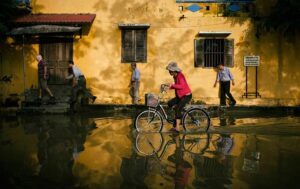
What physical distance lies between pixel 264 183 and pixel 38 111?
10347mm

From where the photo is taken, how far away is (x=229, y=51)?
16531 millimetres

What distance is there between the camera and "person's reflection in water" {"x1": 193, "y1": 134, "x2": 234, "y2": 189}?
18.0ft

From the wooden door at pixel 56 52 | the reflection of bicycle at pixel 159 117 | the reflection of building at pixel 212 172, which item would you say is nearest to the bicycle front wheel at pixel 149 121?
the reflection of bicycle at pixel 159 117

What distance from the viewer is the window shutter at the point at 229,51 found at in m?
16.5

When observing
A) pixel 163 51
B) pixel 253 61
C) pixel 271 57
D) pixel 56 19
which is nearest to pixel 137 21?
pixel 163 51

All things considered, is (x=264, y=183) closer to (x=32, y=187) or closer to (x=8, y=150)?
(x=32, y=187)

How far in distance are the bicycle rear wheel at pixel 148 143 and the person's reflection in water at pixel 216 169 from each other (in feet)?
3.48

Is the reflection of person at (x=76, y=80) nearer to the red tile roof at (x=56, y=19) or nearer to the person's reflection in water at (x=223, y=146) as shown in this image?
the red tile roof at (x=56, y=19)

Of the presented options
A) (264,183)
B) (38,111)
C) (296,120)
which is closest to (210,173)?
(264,183)

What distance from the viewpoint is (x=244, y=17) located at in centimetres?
1648

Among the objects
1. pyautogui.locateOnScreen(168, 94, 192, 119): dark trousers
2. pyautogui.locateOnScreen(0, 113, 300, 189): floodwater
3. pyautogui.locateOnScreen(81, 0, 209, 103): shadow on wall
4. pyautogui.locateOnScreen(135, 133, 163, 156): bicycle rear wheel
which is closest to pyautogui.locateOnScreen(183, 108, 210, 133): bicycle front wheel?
pyautogui.locateOnScreen(168, 94, 192, 119): dark trousers

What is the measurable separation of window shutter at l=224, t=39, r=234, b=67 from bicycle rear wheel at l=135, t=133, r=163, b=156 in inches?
309

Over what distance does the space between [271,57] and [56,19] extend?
8.58m

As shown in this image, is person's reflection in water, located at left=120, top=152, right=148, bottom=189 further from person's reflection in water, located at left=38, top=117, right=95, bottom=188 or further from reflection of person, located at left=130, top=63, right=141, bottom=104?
reflection of person, located at left=130, top=63, right=141, bottom=104
